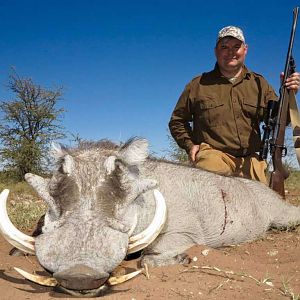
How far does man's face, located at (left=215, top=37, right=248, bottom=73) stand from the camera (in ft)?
24.3

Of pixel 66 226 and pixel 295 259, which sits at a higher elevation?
pixel 66 226

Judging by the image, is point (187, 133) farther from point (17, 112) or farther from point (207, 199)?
point (17, 112)

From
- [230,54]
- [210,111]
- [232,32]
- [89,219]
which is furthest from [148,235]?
[232,32]

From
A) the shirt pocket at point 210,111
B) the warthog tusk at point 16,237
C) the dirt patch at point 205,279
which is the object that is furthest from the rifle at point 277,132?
the warthog tusk at point 16,237

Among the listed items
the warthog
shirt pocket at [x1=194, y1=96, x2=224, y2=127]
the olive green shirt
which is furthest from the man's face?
the warthog

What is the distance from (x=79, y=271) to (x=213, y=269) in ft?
4.47

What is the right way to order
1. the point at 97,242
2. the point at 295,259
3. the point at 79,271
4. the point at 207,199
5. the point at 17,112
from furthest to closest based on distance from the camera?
the point at 17,112
the point at 207,199
the point at 295,259
the point at 97,242
the point at 79,271

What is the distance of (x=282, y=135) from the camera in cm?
710

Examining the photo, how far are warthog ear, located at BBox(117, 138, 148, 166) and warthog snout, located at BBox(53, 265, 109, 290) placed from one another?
1352 mm

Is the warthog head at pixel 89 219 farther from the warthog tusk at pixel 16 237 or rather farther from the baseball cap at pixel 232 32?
the baseball cap at pixel 232 32

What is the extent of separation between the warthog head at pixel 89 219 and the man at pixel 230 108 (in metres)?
3.16

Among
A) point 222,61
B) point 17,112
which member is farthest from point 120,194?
point 17,112

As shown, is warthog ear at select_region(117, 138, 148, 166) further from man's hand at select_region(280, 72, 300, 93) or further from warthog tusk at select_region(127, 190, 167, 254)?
man's hand at select_region(280, 72, 300, 93)

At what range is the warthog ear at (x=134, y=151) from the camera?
13.6 feet
